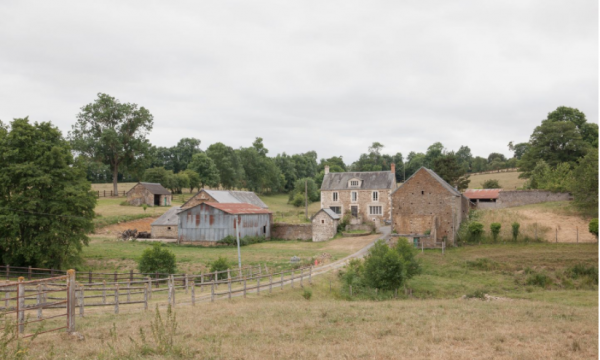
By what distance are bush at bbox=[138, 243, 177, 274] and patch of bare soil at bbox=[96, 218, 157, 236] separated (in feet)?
87.3

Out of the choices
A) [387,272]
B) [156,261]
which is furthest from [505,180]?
[156,261]

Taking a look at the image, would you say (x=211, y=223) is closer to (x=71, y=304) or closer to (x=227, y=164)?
(x=71, y=304)

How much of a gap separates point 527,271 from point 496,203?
2599 centimetres

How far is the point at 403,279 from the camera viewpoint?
27.0 meters

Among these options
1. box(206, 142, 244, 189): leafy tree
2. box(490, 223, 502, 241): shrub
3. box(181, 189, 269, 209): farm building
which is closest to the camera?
box(490, 223, 502, 241): shrub

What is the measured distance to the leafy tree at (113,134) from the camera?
6844 centimetres

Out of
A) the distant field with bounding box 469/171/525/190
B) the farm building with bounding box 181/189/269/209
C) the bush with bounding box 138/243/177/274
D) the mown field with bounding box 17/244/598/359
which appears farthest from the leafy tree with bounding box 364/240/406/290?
the distant field with bounding box 469/171/525/190

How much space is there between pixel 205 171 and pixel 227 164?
219 inches

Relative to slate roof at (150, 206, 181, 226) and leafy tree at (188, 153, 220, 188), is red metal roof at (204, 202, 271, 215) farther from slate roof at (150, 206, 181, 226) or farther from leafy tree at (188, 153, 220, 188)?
leafy tree at (188, 153, 220, 188)

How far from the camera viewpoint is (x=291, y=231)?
53.9 m

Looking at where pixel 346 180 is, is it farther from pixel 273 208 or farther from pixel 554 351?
pixel 554 351

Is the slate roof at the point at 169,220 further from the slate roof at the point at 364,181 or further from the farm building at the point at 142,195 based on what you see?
the slate roof at the point at 364,181

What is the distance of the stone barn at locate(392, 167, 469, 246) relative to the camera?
40.7 meters

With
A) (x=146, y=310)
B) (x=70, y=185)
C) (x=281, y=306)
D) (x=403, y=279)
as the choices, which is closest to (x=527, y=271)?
(x=403, y=279)
